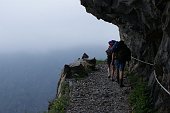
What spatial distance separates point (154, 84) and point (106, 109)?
3.19m

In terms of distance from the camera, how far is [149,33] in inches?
1231

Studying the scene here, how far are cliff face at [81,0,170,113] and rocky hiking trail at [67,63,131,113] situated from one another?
2.03 m

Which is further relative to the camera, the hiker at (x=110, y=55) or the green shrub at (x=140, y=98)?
the hiker at (x=110, y=55)

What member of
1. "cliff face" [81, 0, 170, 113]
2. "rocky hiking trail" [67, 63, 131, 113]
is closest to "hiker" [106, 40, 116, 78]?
"rocky hiking trail" [67, 63, 131, 113]

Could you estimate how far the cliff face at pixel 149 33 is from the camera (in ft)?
82.9

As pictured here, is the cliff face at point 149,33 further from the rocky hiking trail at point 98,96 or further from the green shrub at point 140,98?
the rocky hiking trail at point 98,96

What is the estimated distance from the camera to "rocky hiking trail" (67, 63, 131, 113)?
29.2m

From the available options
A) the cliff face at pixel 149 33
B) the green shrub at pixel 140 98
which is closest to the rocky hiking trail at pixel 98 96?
the green shrub at pixel 140 98

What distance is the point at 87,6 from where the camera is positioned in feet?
134

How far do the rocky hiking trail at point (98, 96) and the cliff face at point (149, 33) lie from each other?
2.03m

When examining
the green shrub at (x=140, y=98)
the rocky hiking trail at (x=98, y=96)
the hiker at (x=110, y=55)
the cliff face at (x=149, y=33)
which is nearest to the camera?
the cliff face at (x=149, y=33)

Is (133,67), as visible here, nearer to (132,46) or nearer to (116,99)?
(132,46)

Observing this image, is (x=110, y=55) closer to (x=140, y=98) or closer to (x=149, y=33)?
(x=149, y=33)

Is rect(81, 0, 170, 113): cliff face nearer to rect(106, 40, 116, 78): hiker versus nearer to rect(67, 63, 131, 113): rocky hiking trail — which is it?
rect(106, 40, 116, 78): hiker
